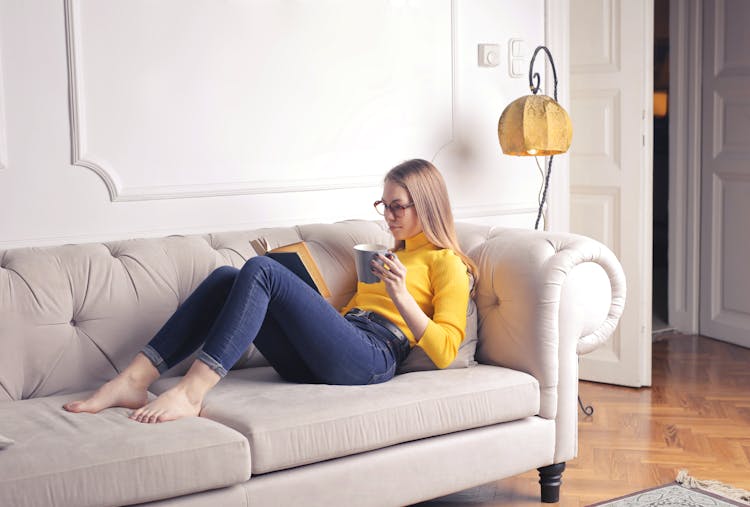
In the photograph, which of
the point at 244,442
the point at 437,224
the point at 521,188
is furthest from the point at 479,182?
Answer: the point at 244,442

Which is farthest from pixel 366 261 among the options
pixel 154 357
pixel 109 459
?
pixel 109 459

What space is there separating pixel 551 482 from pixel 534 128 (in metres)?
1.34

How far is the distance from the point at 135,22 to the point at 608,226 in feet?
7.11

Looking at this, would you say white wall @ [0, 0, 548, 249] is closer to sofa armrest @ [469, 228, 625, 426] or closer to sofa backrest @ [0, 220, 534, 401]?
sofa backrest @ [0, 220, 534, 401]

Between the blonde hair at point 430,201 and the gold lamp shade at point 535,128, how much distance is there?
785 mm

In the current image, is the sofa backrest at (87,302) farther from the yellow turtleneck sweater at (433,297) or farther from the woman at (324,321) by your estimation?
the yellow turtleneck sweater at (433,297)

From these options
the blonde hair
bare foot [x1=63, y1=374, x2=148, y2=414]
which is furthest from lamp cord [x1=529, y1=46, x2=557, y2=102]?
bare foot [x1=63, y1=374, x2=148, y2=414]

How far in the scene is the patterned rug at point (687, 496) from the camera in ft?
9.12

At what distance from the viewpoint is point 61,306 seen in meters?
2.63

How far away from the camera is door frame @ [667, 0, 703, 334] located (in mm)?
4852

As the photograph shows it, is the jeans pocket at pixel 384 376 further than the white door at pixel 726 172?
No

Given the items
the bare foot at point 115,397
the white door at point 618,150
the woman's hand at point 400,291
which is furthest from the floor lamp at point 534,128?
the bare foot at point 115,397

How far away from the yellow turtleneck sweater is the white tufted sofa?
0.33 feet

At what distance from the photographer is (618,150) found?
13.5 feet
